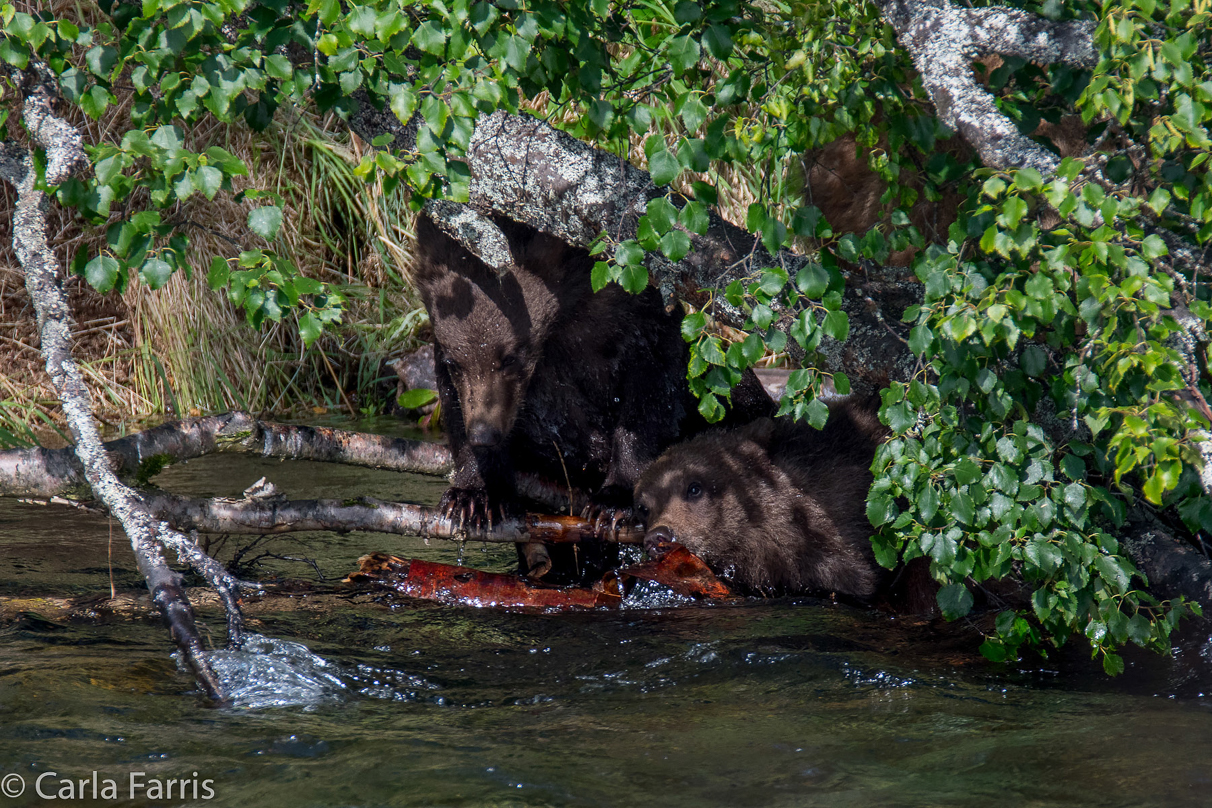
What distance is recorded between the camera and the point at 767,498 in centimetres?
546

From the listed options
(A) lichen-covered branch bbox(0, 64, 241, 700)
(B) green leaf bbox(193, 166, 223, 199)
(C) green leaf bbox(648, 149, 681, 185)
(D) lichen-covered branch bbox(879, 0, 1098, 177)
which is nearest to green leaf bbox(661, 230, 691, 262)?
(C) green leaf bbox(648, 149, 681, 185)

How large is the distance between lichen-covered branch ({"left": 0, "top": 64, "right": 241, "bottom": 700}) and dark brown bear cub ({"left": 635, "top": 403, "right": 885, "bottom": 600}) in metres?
2.41

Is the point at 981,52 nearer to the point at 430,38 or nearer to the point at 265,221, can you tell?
the point at 430,38

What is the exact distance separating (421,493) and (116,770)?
14.7ft

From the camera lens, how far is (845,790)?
2.71 m

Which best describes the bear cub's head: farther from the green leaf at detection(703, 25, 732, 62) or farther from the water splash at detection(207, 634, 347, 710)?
the green leaf at detection(703, 25, 732, 62)

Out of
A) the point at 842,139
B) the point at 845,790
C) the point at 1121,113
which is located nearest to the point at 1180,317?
the point at 1121,113

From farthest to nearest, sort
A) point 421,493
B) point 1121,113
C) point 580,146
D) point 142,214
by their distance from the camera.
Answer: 1. point 421,493
2. point 580,146
3. point 142,214
4. point 1121,113

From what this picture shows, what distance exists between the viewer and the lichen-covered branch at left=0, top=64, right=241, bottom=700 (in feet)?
Answer: 10.8

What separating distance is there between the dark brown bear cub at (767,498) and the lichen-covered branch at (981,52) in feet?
8.16

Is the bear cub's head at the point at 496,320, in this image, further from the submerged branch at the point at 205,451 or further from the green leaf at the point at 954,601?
the green leaf at the point at 954,601

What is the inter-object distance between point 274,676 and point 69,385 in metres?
1.08

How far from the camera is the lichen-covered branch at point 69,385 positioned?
3293 millimetres

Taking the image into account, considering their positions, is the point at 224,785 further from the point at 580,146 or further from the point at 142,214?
the point at 580,146
